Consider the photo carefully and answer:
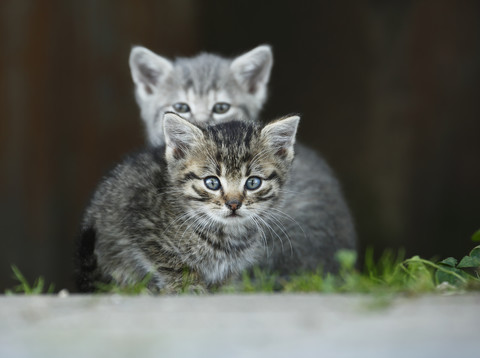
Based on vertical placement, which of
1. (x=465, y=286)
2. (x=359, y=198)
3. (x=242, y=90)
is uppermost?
(x=242, y=90)

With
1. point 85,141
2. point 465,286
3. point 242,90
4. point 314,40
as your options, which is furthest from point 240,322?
point 314,40

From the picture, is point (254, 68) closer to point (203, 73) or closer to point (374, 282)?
point (203, 73)

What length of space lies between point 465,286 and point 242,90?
288 cm

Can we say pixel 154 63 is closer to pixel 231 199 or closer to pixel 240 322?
pixel 231 199

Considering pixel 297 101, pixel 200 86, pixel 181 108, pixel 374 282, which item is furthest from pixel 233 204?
pixel 297 101

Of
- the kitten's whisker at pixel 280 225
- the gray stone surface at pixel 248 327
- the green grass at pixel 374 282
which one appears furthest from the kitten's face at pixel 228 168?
the gray stone surface at pixel 248 327

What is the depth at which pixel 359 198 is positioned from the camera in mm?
8250

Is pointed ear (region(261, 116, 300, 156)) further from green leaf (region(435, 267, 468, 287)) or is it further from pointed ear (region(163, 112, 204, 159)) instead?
green leaf (region(435, 267, 468, 287))

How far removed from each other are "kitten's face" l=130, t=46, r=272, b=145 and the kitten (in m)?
1.18

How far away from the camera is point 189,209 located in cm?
377

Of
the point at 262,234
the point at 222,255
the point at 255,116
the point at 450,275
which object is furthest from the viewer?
the point at 255,116

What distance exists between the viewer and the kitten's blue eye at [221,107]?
17.3ft

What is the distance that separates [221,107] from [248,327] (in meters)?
3.18

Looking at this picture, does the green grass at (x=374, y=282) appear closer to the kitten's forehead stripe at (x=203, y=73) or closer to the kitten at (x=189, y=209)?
the kitten at (x=189, y=209)
